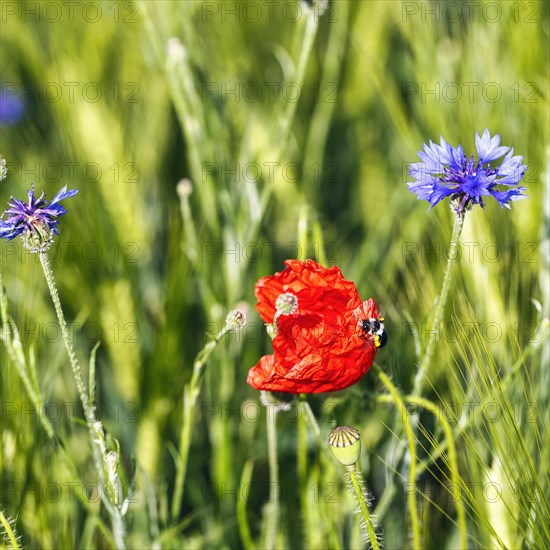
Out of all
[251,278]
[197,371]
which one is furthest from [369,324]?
[251,278]

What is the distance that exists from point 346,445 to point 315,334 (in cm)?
7

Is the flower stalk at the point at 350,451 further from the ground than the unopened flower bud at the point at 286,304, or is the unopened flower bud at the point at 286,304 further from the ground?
the unopened flower bud at the point at 286,304

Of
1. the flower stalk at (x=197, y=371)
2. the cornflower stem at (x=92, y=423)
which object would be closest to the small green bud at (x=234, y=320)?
the flower stalk at (x=197, y=371)

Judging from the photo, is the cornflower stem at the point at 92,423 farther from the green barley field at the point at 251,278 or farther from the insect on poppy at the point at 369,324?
the insect on poppy at the point at 369,324

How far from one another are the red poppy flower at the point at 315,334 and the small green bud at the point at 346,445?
1.3 inches

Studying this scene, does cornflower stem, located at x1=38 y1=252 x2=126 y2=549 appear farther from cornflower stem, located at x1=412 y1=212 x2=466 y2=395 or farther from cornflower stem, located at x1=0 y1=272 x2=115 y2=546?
cornflower stem, located at x1=412 y1=212 x2=466 y2=395

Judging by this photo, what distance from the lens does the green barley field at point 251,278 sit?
0.58 metres

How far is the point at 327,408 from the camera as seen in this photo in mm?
648

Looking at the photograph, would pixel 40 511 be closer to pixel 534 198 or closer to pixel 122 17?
pixel 534 198

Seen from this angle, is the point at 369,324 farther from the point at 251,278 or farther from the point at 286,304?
the point at 251,278

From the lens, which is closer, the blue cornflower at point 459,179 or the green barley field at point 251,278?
the blue cornflower at point 459,179

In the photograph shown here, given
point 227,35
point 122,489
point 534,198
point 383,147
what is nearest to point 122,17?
point 227,35

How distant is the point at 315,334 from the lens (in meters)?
0.48

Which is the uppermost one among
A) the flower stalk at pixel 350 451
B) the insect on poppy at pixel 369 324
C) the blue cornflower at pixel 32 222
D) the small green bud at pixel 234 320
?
the blue cornflower at pixel 32 222
